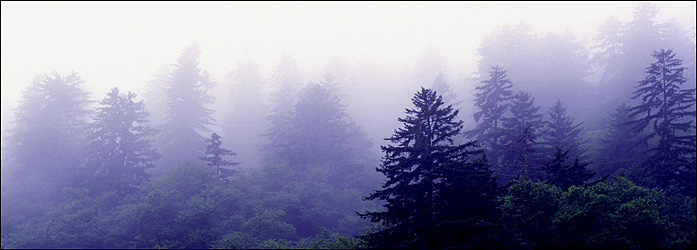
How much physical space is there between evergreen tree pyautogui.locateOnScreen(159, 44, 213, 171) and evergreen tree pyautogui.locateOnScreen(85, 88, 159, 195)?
549cm

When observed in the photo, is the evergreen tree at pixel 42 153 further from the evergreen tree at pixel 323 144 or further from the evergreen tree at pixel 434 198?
the evergreen tree at pixel 434 198

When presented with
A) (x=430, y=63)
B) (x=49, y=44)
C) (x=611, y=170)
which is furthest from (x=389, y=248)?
(x=49, y=44)

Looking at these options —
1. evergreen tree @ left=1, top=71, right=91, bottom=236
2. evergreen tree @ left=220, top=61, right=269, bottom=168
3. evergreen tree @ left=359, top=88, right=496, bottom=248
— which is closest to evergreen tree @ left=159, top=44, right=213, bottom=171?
evergreen tree @ left=1, top=71, right=91, bottom=236

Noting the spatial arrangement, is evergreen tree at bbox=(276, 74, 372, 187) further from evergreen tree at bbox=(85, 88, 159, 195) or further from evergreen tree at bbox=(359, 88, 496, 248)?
evergreen tree at bbox=(359, 88, 496, 248)

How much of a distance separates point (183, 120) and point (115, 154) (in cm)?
1089

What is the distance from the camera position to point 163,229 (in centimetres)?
2506

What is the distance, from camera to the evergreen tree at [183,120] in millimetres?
42219

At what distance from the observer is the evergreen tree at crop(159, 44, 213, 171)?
42.2m

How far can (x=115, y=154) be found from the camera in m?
34.2

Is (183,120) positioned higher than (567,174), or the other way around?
(183,120)

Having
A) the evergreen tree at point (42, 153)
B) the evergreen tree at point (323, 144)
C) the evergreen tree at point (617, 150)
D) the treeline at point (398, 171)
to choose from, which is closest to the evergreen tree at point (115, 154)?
the treeline at point (398, 171)

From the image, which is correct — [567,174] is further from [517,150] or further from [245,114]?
[245,114]

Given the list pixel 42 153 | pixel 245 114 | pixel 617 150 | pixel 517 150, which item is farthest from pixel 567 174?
pixel 245 114

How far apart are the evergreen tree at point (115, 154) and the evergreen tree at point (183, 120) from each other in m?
5.49
